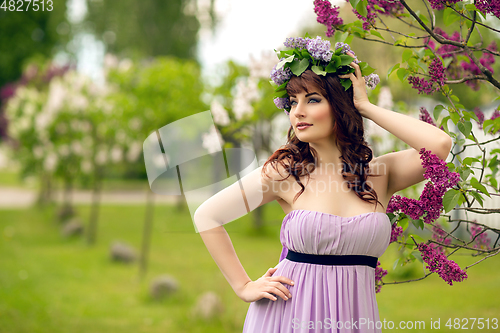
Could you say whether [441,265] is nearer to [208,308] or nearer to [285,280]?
[285,280]

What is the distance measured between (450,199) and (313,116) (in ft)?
2.04

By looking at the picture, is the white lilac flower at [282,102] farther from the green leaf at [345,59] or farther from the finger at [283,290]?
the finger at [283,290]

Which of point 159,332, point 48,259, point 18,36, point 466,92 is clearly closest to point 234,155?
point 159,332

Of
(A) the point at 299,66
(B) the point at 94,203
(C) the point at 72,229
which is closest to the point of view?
(A) the point at 299,66

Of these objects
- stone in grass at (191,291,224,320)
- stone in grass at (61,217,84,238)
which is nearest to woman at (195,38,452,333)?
stone in grass at (191,291,224,320)

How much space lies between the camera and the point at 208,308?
16.9ft

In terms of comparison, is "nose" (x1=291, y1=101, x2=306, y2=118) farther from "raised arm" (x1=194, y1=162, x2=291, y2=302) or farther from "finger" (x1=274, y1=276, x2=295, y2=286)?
"finger" (x1=274, y1=276, x2=295, y2=286)

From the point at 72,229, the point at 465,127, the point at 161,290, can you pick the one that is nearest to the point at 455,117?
the point at 465,127

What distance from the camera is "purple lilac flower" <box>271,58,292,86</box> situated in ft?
6.00

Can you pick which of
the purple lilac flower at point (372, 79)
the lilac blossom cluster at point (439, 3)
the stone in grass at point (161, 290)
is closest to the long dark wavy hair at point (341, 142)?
the purple lilac flower at point (372, 79)

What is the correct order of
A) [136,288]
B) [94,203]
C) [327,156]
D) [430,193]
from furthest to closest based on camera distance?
[94,203] < [136,288] < [327,156] < [430,193]

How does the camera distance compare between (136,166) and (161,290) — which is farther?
(136,166)

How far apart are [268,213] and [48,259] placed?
23.8 feet

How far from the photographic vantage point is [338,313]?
171 cm
